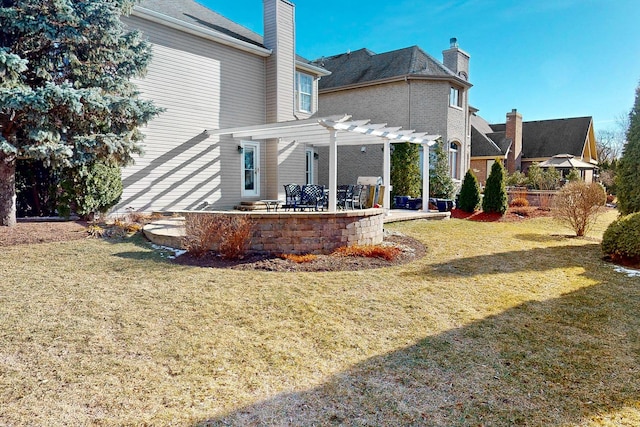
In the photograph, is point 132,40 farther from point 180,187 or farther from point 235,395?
point 235,395

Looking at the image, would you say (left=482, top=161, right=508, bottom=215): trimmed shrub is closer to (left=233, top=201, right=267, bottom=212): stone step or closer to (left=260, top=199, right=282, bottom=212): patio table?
(left=260, top=199, right=282, bottom=212): patio table

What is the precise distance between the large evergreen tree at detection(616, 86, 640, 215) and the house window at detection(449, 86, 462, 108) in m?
10.3

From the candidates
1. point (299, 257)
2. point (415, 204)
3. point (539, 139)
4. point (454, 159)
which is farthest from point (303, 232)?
point (539, 139)

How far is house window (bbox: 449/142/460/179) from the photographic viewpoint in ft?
64.7

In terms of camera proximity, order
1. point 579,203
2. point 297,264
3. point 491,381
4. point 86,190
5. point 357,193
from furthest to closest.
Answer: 1. point 357,193
2. point 579,203
3. point 86,190
4. point 297,264
5. point 491,381

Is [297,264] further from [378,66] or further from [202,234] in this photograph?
[378,66]

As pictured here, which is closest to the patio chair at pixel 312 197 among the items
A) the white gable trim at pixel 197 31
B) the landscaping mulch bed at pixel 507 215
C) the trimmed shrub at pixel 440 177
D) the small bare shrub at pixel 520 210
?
the white gable trim at pixel 197 31

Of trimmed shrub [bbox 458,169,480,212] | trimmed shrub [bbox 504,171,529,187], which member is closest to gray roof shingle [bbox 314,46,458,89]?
trimmed shrub [bbox 458,169,480,212]

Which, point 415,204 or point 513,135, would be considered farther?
point 513,135

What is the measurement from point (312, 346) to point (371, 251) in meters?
3.85

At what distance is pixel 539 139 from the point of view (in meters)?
33.7

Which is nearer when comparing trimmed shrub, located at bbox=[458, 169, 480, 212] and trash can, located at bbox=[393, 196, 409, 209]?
trimmed shrub, located at bbox=[458, 169, 480, 212]

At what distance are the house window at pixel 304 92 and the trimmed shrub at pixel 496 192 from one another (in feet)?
25.0

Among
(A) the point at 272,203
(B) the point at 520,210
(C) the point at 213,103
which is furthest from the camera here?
(B) the point at 520,210
